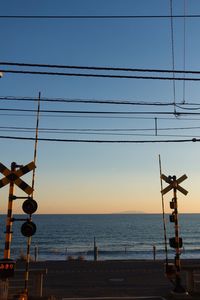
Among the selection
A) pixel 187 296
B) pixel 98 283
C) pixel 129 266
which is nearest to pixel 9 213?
pixel 187 296

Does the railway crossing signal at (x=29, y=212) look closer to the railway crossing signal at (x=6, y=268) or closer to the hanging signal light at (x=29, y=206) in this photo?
the hanging signal light at (x=29, y=206)

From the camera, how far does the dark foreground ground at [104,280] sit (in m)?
15.9

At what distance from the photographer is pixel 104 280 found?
761 inches

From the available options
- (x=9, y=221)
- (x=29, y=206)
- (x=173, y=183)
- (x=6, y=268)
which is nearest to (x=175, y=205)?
(x=173, y=183)

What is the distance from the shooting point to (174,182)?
15.6 m

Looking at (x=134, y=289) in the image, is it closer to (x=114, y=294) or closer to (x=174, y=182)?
(x=114, y=294)

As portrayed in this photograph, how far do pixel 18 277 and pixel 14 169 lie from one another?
35.0ft

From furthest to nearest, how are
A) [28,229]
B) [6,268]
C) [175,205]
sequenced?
[175,205]
[28,229]
[6,268]

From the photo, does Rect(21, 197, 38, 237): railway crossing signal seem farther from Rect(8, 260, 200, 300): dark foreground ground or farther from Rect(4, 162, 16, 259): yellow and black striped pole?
Rect(8, 260, 200, 300): dark foreground ground

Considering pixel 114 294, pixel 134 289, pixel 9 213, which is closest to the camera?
pixel 9 213

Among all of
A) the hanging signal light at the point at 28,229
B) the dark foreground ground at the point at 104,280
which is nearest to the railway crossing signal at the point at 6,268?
the hanging signal light at the point at 28,229

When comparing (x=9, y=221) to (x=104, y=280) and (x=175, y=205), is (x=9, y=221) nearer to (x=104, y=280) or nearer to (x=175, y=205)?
(x=175, y=205)

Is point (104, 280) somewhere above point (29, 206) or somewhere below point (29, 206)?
below

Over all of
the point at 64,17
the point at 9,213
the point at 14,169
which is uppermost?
the point at 64,17
